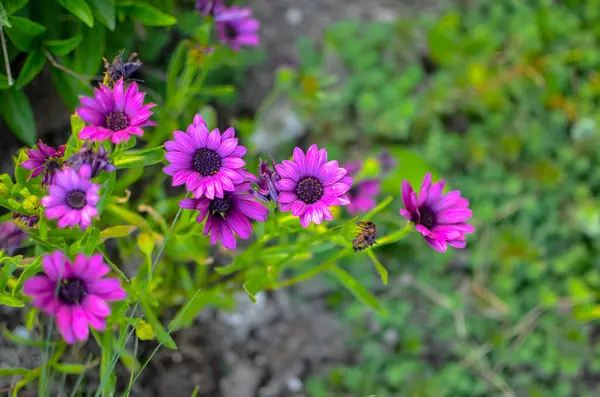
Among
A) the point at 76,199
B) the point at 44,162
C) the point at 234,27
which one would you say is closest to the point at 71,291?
the point at 76,199

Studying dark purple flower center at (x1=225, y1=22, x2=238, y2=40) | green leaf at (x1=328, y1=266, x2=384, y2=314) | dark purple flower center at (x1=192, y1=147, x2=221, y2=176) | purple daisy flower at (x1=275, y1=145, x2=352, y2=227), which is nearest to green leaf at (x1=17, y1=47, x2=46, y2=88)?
dark purple flower center at (x1=225, y1=22, x2=238, y2=40)

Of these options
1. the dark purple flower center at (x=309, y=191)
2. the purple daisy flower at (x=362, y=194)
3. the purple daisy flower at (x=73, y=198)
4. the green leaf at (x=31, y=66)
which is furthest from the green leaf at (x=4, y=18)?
the purple daisy flower at (x=362, y=194)

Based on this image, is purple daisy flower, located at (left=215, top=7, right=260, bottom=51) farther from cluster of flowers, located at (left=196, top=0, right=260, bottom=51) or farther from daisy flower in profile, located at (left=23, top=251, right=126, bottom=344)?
daisy flower in profile, located at (left=23, top=251, right=126, bottom=344)

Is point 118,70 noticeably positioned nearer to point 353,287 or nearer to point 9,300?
point 9,300

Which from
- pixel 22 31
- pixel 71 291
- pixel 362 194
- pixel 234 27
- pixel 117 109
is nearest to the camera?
pixel 71 291

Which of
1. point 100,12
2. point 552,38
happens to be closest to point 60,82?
point 100,12

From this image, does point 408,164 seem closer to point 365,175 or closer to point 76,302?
point 365,175
